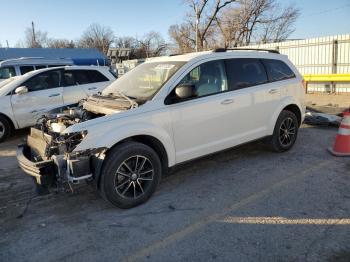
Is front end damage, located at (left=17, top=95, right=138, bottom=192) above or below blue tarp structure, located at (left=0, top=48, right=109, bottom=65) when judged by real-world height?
below

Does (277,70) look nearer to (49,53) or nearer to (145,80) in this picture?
(145,80)

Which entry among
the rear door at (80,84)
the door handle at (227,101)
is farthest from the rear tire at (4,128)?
the door handle at (227,101)

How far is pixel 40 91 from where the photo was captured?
28.7 feet

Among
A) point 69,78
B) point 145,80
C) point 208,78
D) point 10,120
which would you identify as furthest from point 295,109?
point 10,120

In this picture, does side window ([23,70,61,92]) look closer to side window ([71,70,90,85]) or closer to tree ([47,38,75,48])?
side window ([71,70,90,85])

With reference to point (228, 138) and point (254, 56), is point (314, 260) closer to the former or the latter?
point (228, 138)

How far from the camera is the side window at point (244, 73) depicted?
5.25m

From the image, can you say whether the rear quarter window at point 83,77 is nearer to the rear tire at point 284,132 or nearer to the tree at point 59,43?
the rear tire at point 284,132

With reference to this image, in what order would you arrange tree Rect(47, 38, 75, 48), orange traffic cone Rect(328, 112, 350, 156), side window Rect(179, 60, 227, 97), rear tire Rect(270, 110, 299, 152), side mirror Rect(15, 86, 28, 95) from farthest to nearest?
tree Rect(47, 38, 75, 48), side mirror Rect(15, 86, 28, 95), rear tire Rect(270, 110, 299, 152), orange traffic cone Rect(328, 112, 350, 156), side window Rect(179, 60, 227, 97)

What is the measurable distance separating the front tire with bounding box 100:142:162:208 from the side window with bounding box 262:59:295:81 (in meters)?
2.74

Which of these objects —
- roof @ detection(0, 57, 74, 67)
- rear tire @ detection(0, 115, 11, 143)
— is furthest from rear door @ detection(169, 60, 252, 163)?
roof @ detection(0, 57, 74, 67)

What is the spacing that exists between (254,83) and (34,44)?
61454mm

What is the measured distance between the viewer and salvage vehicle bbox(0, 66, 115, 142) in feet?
27.5

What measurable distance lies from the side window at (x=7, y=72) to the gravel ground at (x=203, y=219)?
27.6 ft
